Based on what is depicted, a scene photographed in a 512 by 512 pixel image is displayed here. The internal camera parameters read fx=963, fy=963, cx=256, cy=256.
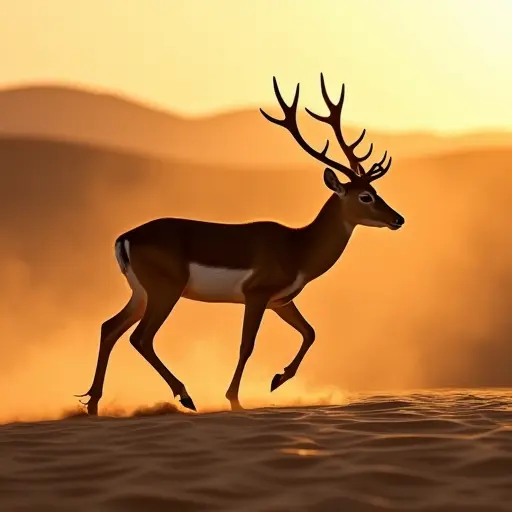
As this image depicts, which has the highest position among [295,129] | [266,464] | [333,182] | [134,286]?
[295,129]

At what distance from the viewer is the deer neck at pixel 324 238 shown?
24.1 ft

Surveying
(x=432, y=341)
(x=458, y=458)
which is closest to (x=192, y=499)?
(x=458, y=458)

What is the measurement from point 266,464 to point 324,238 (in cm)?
378

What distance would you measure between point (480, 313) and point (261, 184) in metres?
13.4

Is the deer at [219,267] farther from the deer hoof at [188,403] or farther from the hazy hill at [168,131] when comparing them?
the hazy hill at [168,131]

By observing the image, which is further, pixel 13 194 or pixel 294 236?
pixel 13 194

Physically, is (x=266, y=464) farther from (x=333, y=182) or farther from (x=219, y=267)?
(x=333, y=182)

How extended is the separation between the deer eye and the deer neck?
0.17 m

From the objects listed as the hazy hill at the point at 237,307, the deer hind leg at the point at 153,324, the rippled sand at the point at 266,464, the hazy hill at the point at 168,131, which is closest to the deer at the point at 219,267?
the deer hind leg at the point at 153,324

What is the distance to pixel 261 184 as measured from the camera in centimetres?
3331

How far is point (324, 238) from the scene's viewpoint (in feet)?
24.4

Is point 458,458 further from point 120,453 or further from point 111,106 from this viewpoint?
point 111,106

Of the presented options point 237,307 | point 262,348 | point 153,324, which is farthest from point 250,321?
point 237,307

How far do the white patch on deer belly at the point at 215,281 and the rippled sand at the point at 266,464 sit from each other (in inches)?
75.8
